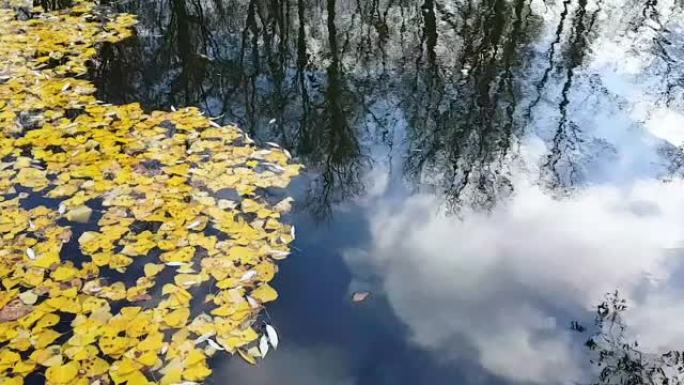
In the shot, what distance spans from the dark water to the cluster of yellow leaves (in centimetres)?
26

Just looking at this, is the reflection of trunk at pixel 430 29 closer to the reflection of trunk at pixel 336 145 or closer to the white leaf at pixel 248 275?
the reflection of trunk at pixel 336 145

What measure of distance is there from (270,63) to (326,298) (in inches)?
160

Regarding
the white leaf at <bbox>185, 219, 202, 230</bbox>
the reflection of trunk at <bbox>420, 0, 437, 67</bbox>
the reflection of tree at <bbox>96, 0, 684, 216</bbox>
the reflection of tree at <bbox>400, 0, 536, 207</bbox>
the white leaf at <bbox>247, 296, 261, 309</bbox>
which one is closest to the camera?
the white leaf at <bbox>247, 296, 261, 309</bbox>

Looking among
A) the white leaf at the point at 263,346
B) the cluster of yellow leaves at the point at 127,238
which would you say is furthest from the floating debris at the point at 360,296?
the white leaf at the point at 263,346

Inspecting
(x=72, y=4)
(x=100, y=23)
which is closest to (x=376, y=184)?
(x=100, y=23)

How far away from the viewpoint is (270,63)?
7117mm

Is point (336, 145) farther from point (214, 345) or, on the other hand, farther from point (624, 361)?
point (624, 361)

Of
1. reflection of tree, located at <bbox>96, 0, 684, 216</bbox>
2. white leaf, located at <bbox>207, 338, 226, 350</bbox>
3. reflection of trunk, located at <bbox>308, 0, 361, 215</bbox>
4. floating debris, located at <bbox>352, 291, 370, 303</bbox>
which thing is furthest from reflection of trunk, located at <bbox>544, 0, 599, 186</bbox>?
white leaf, located at <bbox>207, 338, 226, 350</bbox>

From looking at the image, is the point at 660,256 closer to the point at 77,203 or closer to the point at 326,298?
the point at 326,298

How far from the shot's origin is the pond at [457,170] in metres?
3.43

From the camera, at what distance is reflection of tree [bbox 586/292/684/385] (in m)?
3.24

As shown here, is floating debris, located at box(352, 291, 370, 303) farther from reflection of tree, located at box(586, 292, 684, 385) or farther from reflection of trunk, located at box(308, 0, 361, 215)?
reflection of tree, located at box(586, 292, 684, 385)

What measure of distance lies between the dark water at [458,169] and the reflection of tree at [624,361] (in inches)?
0.4

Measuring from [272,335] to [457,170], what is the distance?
2.29 m
